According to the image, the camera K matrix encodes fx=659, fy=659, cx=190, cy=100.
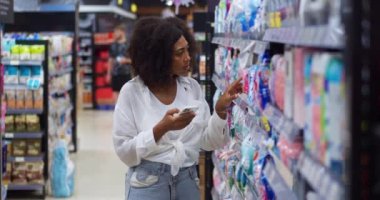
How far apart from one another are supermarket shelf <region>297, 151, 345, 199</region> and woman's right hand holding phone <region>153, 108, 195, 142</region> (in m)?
1.12

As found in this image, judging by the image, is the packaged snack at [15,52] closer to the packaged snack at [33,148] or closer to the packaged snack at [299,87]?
the packaged snack at [33,148]

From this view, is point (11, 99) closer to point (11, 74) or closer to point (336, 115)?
point (11, 74)

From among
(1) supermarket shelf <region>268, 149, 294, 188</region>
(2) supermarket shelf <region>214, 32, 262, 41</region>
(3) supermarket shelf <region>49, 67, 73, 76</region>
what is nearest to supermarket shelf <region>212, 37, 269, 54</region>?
(2) supermarket shelf <region>214, 32, 262, 41</region>

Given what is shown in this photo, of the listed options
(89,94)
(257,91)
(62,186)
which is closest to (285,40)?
(257,91)

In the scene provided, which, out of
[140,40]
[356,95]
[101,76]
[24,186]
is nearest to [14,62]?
[24,186]

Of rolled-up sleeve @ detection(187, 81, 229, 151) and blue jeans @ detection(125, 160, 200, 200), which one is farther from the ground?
rolled-up sleeve @ detection(187, 81, 229, 151)

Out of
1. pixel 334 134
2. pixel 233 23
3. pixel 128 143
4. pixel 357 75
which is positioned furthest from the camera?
pixel 233 23

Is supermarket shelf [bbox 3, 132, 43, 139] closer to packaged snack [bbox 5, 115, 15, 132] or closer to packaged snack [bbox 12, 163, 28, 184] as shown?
packaged snack [bbox 5, 115, 15, 132]

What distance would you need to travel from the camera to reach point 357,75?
1327 millimetres

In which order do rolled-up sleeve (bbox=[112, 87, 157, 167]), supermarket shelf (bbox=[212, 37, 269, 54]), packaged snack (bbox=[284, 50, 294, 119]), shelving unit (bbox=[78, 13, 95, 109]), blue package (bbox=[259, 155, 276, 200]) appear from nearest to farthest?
packaged snack (bbox=[284, 50, 294, 119])
blue package (bbox=[259, 155, 276, 200])
supermarket shelf (bbox=[212, 37, 269, 54])
rolled-up sleeve (bbox=[112, 87, 157, 167])
shelving unit (bbox=[78, 13, 95, 109])

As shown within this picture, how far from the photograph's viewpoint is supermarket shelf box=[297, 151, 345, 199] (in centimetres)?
142

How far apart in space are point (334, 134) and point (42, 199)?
6261mm

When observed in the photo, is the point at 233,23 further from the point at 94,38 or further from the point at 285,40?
the point at 94,38

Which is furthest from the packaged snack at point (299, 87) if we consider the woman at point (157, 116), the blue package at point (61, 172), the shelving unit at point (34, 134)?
the shelving unit at point (34, 134)
